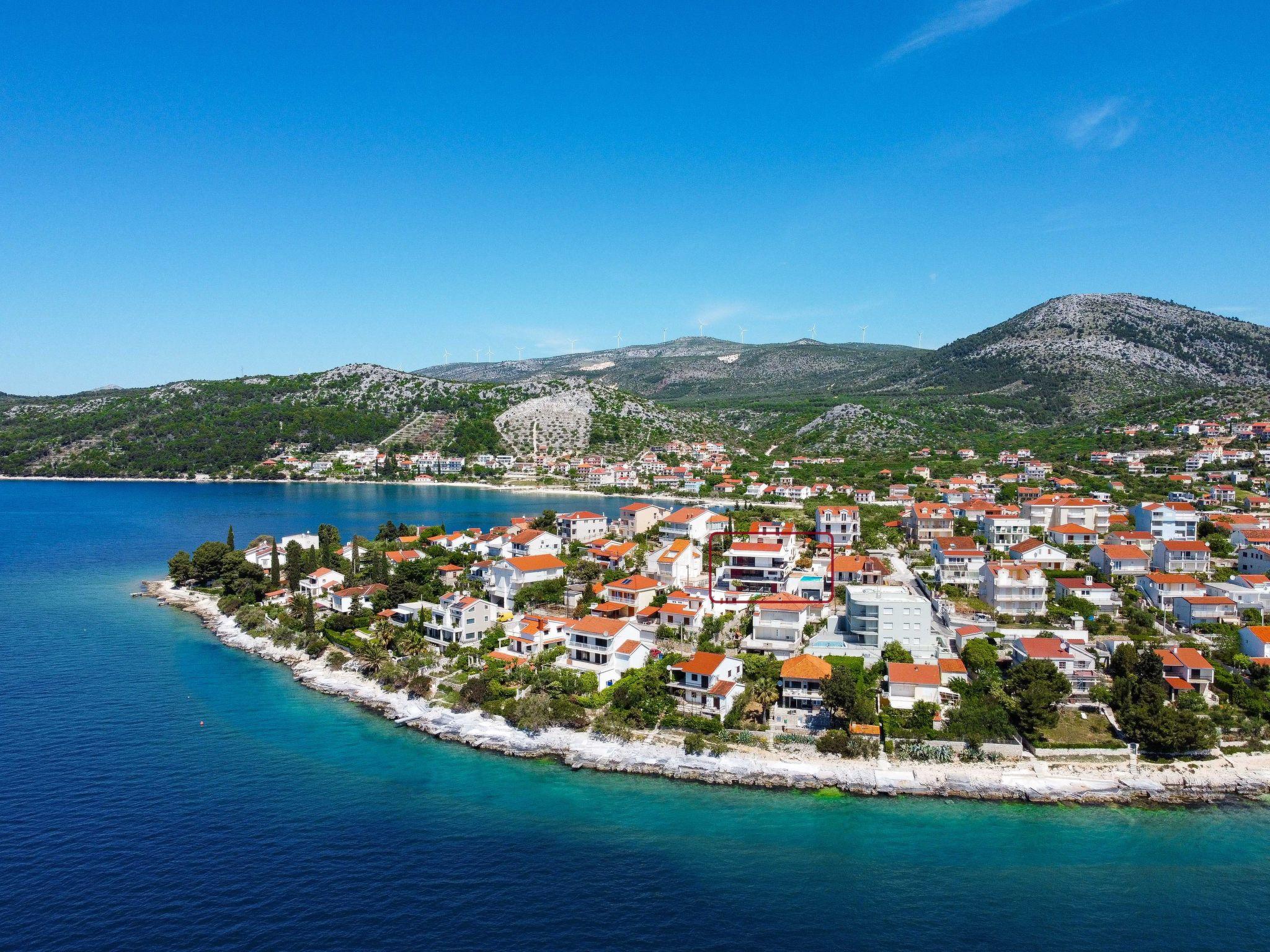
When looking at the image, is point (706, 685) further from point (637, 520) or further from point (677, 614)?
point (637, 520)

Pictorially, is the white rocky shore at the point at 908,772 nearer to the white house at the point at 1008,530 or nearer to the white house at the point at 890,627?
the white house at the point at 890,627

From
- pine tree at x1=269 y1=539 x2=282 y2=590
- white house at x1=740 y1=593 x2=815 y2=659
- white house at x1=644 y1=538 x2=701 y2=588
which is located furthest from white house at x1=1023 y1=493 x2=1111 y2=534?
pine tree at x1=269 y1=539 x2=282 y2=590

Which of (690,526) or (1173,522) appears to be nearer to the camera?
(1173,522)

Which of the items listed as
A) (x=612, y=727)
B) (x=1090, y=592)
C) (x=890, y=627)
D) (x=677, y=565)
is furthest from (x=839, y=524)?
(x=612, y=727)

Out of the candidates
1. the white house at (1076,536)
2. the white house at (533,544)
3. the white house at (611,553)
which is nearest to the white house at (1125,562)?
the white house at (1076,536)

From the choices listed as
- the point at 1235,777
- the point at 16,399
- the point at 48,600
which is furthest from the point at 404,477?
the point at 16,399

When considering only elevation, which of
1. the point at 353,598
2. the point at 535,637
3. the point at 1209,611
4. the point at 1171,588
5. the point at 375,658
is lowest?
the point at 375,658

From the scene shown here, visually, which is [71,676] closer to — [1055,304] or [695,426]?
[695,426]
